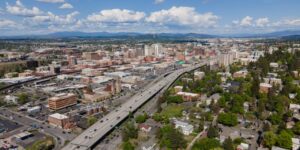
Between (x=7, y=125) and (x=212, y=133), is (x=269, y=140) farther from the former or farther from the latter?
(x=7, y=125)

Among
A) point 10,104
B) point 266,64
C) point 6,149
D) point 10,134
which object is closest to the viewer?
point 6,149

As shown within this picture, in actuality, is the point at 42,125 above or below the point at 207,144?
below

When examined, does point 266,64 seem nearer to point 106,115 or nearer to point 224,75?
point 224,75

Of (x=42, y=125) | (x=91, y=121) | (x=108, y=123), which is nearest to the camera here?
(x=108, y=123)

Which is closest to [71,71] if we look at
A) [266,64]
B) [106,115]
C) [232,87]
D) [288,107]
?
[106,115]

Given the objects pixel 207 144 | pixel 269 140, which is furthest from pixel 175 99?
pixel 269 140

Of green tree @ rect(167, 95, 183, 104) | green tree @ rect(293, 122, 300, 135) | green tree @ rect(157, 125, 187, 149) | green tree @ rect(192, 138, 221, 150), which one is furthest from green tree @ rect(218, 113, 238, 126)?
green tree @ rect(167, 95, 183, 104)

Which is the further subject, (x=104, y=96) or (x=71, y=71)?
(x=71, y=71)

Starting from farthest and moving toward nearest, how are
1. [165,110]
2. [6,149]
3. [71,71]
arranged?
[71,71] → [165,110] → [6,149]

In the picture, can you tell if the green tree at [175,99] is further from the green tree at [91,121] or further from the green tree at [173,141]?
the green tree at [173,141]

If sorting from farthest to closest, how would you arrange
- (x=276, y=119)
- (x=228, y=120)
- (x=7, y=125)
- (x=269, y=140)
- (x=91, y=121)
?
1. (x=7, y=125)
2. (x=91, y=121)
3. (x=228, y=120)
4. (x=276, y=119)
5. (x=269, y=140)

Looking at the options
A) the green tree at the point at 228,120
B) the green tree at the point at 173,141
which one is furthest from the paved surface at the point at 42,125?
the green tree at the point at 228,120
